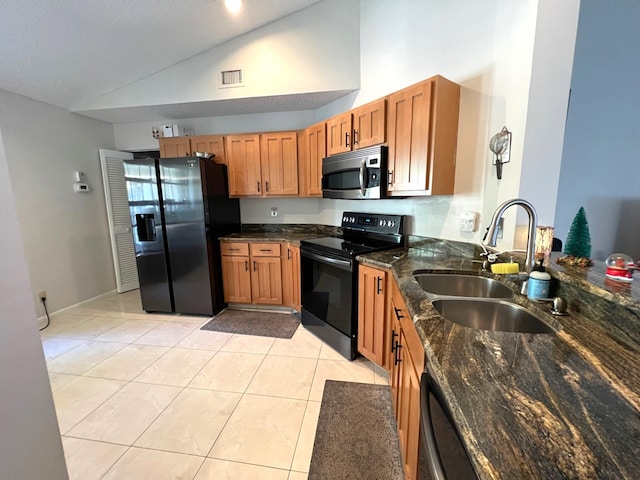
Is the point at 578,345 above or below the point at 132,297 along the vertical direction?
above

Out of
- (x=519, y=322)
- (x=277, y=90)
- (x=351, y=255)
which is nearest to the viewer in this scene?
(x=519, y=322)

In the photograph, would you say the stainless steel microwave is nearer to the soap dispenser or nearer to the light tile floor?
the soap dispenser

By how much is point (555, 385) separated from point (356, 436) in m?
1.24

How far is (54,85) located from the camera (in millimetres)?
2834

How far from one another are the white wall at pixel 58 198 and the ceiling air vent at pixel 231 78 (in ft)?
7.06

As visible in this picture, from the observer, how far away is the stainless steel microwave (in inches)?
81.8

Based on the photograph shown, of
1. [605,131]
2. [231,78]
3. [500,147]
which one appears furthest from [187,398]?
[605,131]

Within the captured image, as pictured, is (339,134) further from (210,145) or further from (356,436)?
(356,436)

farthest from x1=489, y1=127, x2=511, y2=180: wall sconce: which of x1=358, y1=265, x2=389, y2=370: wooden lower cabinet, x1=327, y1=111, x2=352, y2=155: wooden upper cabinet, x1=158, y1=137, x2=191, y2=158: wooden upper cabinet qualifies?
x1=158, y1=137, x2=191, y2=158: wooden upper cabinet

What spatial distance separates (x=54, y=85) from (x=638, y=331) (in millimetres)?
4708

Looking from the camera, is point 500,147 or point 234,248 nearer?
point 500,147

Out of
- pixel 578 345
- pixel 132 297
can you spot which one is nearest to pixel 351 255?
pixel 578 345

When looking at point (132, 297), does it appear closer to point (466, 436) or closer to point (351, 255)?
point (351, 255)

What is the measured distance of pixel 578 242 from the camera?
1312mm
